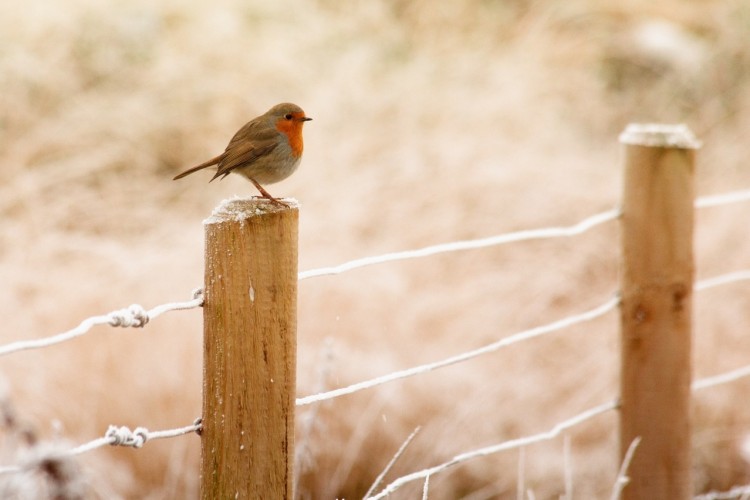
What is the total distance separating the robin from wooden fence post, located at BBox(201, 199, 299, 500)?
0.49 m

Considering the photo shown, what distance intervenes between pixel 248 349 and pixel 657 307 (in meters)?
1.04

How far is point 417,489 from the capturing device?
8.77 feet

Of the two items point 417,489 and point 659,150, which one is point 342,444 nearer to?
point 417,489

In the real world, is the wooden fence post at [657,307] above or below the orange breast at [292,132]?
below

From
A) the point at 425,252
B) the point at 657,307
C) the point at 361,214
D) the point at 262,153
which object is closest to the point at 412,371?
the point at 425,252

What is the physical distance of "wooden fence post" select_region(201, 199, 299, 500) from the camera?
1249 mm

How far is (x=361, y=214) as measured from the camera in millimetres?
3707

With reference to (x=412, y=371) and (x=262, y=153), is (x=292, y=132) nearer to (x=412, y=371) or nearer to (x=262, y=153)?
(x=262, y=153)

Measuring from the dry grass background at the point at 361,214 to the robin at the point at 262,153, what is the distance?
334 millimetres

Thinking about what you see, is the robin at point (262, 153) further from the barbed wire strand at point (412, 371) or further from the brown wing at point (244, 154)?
the barbed wire strand at point (412, 371)

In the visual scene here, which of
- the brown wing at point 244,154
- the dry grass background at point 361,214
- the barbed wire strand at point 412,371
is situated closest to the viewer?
the barbed wire strand at point 412,371

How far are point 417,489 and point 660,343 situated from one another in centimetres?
91

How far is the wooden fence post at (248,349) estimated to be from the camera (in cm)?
125

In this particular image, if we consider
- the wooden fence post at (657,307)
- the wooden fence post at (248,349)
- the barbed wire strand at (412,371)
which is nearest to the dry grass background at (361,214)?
the barbed wire strand at (412,371)
